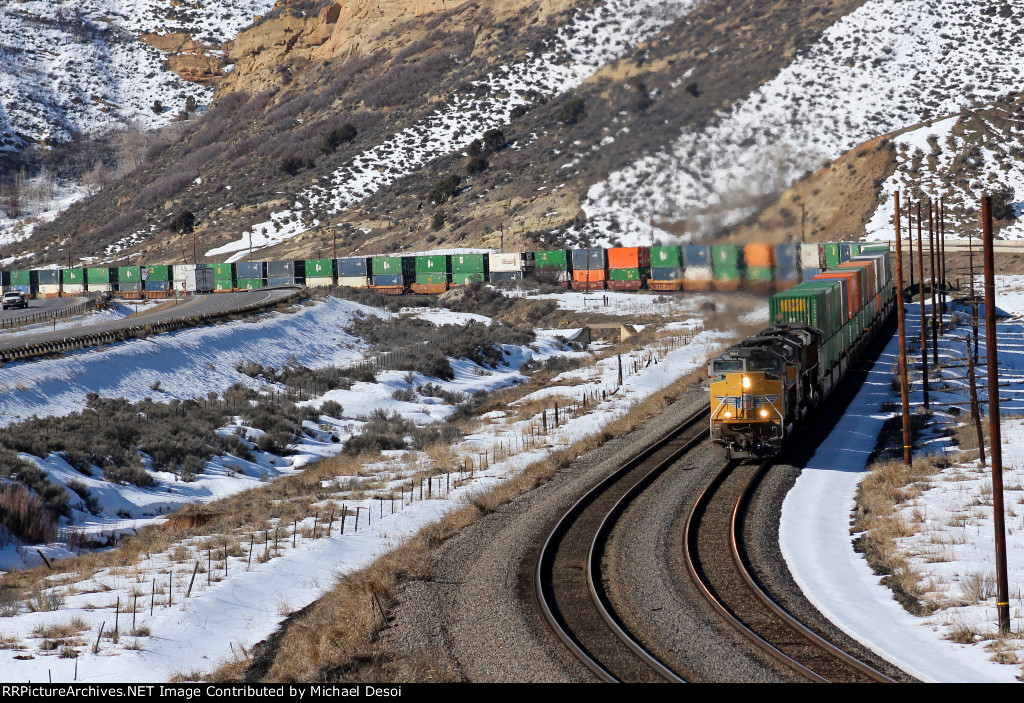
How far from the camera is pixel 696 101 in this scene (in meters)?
78.8

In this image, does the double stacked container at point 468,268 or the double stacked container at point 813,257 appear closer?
the double stacked container at point 813,257

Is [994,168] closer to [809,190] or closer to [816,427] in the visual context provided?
[809,190]

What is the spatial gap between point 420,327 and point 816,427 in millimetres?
41291

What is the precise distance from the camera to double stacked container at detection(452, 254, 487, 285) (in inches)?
3537

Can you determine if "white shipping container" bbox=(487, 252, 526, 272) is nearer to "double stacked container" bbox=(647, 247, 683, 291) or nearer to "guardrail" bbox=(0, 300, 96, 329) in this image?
"double stacked container" bbox=(647, 247, 683, 291)

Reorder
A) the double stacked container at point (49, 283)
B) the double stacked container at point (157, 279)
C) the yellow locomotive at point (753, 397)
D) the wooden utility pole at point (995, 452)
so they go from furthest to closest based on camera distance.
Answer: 1. the double stacked container at point (49, 283)
2. the double stacked container at point (157, 279)
3. the yellow locomotive at point (753, 397)
4. the wooden utility pole at point (995, 452)

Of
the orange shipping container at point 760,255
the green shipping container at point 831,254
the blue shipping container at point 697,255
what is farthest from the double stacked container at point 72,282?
the orange shipping container at point 760,255

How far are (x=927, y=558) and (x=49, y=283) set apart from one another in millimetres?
104967

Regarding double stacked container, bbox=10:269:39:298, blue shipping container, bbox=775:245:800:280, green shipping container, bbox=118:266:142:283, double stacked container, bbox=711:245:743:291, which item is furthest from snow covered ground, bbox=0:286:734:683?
double stacked container, bbox=10:269:39:298

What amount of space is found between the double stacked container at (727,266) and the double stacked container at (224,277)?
2238 inches

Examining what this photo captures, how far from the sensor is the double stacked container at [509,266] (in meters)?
88.3

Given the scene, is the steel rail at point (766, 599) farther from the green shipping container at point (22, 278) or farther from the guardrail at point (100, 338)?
the green shipping container at point (22, 278)

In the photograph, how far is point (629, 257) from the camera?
81.0m

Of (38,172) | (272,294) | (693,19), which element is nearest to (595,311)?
(272,294)
